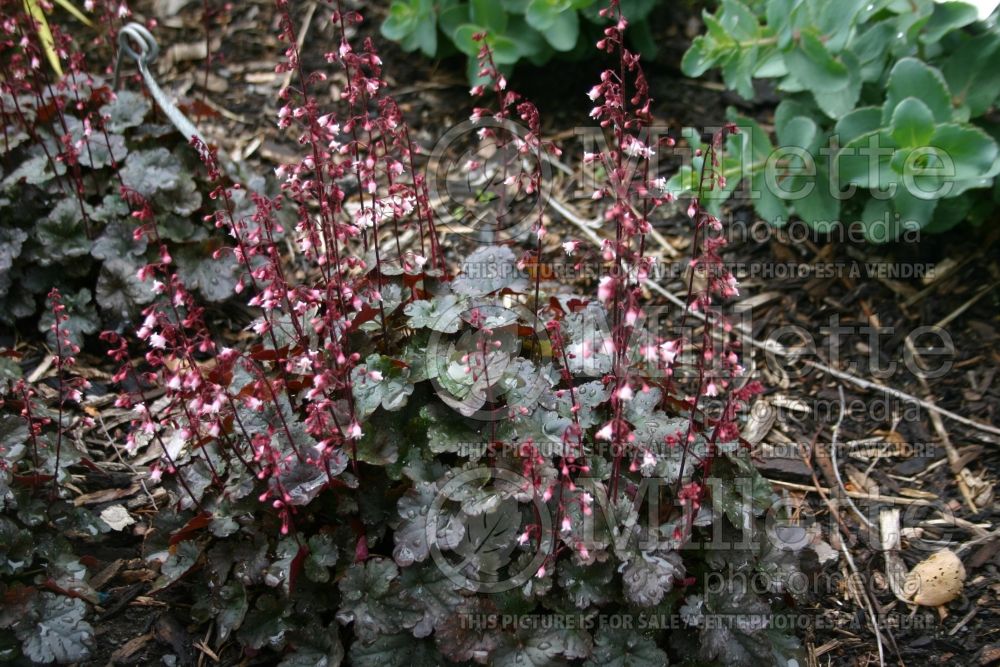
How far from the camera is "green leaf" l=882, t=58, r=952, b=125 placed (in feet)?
8.85

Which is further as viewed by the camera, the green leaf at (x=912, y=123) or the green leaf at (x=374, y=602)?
the green leaf at (x=912, y=123)

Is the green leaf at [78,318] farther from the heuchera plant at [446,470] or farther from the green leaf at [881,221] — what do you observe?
the green leaf at [881,221]

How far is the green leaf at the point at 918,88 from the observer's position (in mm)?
2697

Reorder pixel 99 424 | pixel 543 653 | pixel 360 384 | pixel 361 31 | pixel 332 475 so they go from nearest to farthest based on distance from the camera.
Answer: pixel 543 653 < pixel 332 475 < pixel 360 384 < pixel 99 424 < pixel 361 31

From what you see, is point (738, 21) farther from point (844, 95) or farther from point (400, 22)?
point (400, 22)

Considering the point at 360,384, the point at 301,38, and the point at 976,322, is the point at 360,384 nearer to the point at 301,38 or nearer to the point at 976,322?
the point at 976,322

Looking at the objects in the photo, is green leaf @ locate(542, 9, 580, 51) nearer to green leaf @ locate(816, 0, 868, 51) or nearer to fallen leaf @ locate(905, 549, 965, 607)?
green leaf @ locate(816, 0, 868, 51)

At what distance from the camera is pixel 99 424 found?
2850mm

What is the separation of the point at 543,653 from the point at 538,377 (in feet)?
2.17

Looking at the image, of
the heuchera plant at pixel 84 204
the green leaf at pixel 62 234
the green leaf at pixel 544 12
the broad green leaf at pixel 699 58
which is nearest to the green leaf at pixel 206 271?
the heuchera plant at pixel 84 204

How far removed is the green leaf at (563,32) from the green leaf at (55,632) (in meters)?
2.48

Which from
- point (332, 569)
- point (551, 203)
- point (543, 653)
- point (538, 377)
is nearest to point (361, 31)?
point (551, 203)

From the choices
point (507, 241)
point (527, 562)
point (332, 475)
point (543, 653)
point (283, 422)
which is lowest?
point (543, 653)

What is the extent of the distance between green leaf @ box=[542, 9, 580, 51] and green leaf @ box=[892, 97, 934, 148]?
1.25 metres
